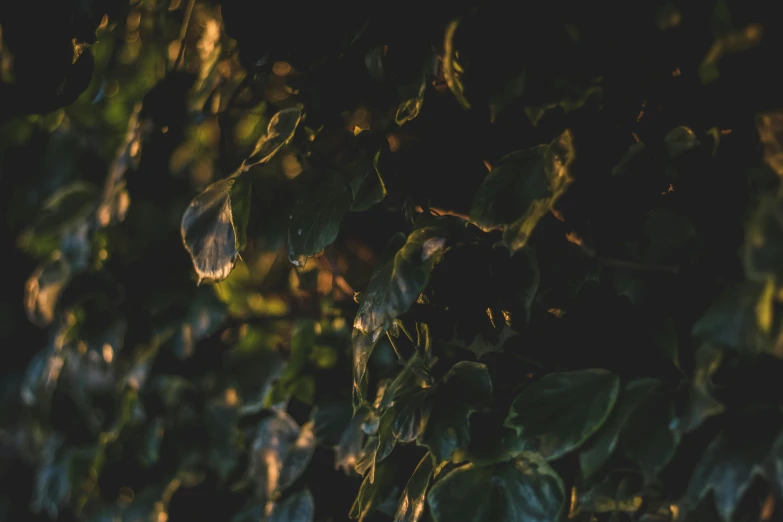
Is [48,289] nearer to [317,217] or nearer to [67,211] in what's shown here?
[67,211]

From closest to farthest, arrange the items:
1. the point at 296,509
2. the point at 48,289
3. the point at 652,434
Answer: the point at 652,434, the point at 296,509, the point at 48,289

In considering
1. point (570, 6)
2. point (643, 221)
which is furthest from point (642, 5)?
point (643, 221)

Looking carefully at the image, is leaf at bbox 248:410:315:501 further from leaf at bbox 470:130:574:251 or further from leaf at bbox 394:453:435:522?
leaf at bbox 470:130:574:251

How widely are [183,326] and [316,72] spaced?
618mm

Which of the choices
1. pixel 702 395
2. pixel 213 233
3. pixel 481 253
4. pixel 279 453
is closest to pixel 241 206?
pixel 213 233

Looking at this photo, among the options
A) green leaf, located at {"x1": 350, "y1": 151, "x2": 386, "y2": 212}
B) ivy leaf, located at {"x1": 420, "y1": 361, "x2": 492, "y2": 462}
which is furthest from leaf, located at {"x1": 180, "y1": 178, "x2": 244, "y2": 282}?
ivy leaf, located at {"x1": 420, "y1": 361, "x2": 492, "y2": 462}

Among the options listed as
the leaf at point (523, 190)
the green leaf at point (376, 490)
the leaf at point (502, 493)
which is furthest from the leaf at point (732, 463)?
the green leaf at point (376, 490)

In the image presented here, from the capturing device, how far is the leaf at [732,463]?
22.3 inches

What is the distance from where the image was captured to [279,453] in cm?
109

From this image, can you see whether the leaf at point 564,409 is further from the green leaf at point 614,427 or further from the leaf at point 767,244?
the leaf at point 767,244

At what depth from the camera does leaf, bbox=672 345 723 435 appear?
58cm

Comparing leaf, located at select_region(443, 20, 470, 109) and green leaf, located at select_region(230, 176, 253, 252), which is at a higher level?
leaf, located at select_region(443, 20, 470, 109)

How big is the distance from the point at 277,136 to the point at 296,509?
55 centimetres

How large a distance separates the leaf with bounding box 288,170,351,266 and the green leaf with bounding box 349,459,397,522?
271 millimetres
